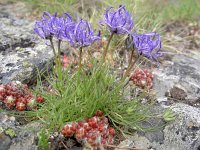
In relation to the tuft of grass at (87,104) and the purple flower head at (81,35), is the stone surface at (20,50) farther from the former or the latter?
the purple flower head at (81,35)

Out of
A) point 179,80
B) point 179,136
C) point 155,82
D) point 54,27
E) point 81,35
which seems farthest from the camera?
point 179,80

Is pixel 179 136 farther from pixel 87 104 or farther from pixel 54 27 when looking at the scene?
pixel 54 27

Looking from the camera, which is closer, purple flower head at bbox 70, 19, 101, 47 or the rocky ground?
purple flower head at bbox 70, 19, 101, 47

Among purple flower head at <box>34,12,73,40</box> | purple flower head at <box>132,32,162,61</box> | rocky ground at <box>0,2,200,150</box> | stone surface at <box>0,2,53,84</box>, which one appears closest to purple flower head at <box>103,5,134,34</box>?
purple flower head at <box>132,32,162,61</box>

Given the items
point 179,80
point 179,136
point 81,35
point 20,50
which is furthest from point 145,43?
point 20,50

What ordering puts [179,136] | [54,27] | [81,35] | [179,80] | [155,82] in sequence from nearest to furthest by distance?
[81,35]
[54,27]
[179,136]
[155,82]
[179,80]

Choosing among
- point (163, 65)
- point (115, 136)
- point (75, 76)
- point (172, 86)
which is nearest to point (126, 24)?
point (75, 76)

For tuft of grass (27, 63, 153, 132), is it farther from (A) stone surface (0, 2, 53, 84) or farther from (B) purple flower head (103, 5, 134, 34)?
(A) stone surface (0, 2, 53, 84)
